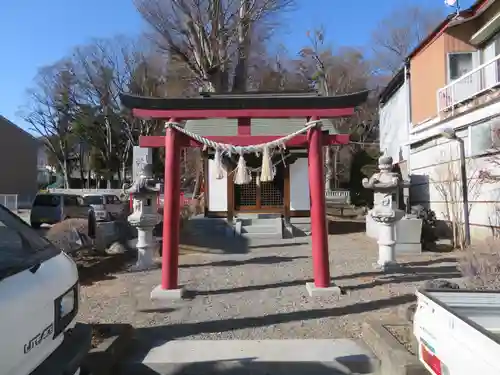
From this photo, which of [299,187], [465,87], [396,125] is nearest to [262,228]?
[299,187]

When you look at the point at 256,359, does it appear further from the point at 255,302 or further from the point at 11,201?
the point at 11,201

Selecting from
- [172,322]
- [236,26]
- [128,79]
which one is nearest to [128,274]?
[172,322]

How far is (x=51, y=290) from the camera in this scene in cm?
267

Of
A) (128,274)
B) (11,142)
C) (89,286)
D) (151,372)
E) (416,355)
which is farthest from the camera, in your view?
(11,142)

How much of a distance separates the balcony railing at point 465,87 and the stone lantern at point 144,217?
889 centimetres

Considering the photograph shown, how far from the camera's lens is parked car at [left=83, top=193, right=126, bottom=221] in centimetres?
2070

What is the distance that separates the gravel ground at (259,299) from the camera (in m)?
5.54

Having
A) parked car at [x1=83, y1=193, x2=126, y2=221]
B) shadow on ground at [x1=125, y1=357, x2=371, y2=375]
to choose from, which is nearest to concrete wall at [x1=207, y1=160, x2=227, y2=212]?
parked car at [x1=83, y1=193, x2=126, y2=221]

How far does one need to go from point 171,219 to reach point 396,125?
1538cm

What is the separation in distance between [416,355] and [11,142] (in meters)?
40.7

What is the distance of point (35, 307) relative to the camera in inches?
95.3

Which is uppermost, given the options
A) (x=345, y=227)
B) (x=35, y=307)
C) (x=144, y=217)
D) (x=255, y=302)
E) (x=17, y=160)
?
(x=17, y=160)

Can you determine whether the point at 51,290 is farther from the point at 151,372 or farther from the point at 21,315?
the point at 151,372

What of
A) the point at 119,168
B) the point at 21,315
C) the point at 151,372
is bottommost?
the point at 151,372
